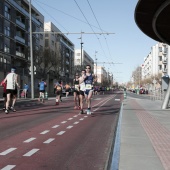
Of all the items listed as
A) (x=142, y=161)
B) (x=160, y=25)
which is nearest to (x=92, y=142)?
(x=142, y=161)

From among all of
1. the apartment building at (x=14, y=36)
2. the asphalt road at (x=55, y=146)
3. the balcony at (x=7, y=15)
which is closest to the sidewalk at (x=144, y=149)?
the asphalt road at (x=55, y=146)

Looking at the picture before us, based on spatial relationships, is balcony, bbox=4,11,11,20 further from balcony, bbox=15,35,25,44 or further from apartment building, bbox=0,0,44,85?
balcony, bbox=15,35,25,44

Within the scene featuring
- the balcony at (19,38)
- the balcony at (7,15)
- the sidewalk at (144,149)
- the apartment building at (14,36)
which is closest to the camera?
the sidewalk at (144,149)

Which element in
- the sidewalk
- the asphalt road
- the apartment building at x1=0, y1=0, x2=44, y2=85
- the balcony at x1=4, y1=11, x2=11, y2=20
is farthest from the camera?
the balcony at x1=4, y1=11, x2=11, y2=20

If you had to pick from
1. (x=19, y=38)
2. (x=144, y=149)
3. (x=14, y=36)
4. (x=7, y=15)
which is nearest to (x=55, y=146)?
(x=144, y=149)

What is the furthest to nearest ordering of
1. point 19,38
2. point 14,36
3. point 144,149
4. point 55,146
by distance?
1. point 19,38
2. point 14,36
3. point 55,146
4. point 144,149

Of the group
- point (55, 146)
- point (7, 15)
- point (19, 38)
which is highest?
point (7, 15)

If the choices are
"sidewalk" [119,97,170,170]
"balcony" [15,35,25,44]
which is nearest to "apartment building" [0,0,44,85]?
"balcony" [15,35,25,44]

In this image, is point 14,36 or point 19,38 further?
point 19,38

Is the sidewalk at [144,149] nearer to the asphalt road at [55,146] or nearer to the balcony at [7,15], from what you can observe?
the asphalt road at [55,146]

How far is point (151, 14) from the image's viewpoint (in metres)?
13.8

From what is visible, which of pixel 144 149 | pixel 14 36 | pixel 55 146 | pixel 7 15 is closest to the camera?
pixel 144 149

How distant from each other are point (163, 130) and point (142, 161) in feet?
13.4

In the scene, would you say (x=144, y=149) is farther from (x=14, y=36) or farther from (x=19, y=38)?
(x=19, y=38)
